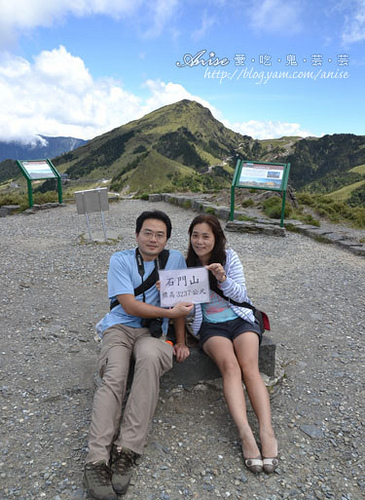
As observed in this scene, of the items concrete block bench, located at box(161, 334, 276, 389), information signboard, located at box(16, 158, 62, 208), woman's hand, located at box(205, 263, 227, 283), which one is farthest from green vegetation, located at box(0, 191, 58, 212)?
woman's hand, located at box(205, 263, 227, 283)

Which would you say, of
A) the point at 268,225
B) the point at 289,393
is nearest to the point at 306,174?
the point at 268,225

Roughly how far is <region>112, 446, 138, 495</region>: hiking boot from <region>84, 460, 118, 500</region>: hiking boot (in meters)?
0.03

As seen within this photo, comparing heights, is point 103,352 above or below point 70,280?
above

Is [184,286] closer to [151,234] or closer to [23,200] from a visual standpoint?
[151,234]

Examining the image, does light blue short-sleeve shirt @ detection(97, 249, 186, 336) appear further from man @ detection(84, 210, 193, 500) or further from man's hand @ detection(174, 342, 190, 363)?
man's hand @ detection(174, 342, 190, 363)

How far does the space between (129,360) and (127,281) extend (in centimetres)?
67

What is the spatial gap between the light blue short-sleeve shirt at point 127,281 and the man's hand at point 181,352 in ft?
0.65

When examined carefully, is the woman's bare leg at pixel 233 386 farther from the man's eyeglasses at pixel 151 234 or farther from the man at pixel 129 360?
the man's eyeglasses at pixel 151 234

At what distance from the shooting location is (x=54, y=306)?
5.69 meters

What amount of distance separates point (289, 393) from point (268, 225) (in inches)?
Answer: 335

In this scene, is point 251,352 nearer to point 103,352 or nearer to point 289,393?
point 289,393

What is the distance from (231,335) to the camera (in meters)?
3.39

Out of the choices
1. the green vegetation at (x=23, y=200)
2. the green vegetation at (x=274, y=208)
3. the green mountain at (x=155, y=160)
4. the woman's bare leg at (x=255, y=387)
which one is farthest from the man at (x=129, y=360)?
the green mountain at (x=155, y=160)

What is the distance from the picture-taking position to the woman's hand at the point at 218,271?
329 cm
